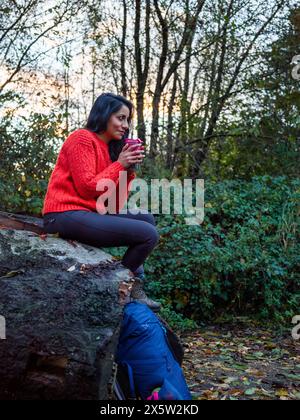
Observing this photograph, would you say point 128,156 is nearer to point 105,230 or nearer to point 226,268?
point 105,230

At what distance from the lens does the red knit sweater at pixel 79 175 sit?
11.1 feet

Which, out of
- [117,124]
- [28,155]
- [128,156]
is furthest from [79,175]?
[28,155]

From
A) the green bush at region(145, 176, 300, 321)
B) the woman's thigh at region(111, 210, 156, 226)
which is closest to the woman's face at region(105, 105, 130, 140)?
the woman's thigh at region(111, 210, 156, 226)

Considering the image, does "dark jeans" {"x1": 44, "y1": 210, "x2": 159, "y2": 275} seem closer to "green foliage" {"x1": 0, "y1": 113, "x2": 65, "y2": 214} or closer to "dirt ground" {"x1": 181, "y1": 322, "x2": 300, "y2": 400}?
"dirt ground" {"x1": 181, "y1": 322, "x2": 300, "y2": 400}

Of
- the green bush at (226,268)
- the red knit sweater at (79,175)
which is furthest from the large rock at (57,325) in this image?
the green bush at (226,268)

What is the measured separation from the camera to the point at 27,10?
752 centimetres

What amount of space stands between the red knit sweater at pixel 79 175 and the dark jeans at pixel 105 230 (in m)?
0.07

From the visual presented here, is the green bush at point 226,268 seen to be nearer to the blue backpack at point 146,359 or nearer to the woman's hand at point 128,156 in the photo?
A: the woman's hand at point 128,156

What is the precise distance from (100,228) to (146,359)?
814 mm

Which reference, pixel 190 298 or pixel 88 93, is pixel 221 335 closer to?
pixel 190 298

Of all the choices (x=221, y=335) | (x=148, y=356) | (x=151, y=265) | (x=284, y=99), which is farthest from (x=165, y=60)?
(x=148, y=356)

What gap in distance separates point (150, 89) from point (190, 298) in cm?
462

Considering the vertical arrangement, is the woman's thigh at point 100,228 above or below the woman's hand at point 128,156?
below

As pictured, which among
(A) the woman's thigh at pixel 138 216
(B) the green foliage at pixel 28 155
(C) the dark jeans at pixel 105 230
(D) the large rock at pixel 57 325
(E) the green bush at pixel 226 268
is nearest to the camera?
(D) the large rock at pixel 57 325
